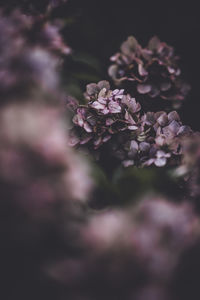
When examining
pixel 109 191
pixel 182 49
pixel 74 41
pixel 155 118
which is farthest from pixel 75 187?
pixel 182 49

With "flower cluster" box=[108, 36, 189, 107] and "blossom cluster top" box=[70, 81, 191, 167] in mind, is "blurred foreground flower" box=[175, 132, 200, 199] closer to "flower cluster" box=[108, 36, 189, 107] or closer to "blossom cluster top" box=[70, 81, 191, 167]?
"blossom cluster top" box=[70, 81, 191, 167]

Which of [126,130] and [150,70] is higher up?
[150,70]

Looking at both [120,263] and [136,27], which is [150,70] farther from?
[120,263]

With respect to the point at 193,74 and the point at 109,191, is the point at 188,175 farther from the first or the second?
the point at 193,74

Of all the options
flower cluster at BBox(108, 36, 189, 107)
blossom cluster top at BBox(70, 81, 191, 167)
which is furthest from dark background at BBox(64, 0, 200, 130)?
blossom cluster top at BBox(70, 81, 191, 167)

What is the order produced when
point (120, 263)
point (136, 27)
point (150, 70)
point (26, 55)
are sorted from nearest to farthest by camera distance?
point (120, 263)
point (26, 55)
point (150, 70)
point (136, 27)

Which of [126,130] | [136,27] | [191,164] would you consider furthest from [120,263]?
[136,27]
